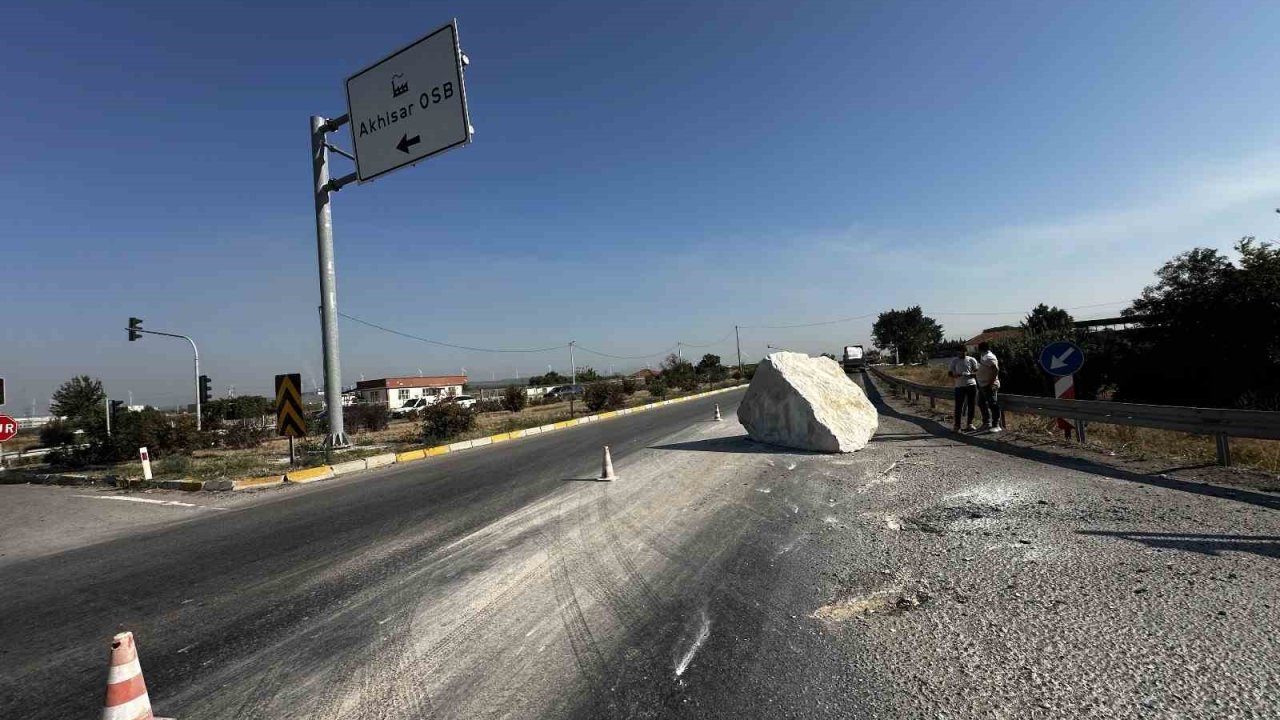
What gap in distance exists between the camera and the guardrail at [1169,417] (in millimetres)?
6379

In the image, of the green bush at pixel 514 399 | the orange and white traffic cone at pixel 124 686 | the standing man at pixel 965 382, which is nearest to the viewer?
the orange and white traffic cone at pixel 124 686

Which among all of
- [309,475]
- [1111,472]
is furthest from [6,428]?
[1111,472]

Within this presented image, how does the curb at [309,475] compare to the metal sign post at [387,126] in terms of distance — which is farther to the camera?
the metal sign post at [387,126]

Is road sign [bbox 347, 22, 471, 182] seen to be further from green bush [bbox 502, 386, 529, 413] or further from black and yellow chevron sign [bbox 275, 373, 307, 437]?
green bush [bbox 502, 386, 529, 413]

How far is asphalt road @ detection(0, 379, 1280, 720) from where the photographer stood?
2.63m

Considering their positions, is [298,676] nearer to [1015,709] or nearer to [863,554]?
[1015,709]

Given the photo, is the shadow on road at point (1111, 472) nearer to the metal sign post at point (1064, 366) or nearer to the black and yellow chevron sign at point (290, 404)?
the metal sign post at point (1064, 366)

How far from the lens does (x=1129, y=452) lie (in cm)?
780

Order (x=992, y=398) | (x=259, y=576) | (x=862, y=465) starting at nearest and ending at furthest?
(x=259, y=576)
(x=862, y=465)
(x=992, y=398)

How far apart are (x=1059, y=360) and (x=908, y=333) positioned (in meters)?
98.5

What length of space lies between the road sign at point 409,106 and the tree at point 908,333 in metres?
93.2

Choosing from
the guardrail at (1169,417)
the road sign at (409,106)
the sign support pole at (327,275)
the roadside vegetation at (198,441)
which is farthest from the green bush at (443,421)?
the guardrail at (1169,417)

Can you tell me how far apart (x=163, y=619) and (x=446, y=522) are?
2.67 metres

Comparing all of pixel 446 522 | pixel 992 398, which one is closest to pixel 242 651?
pixel 446 522
